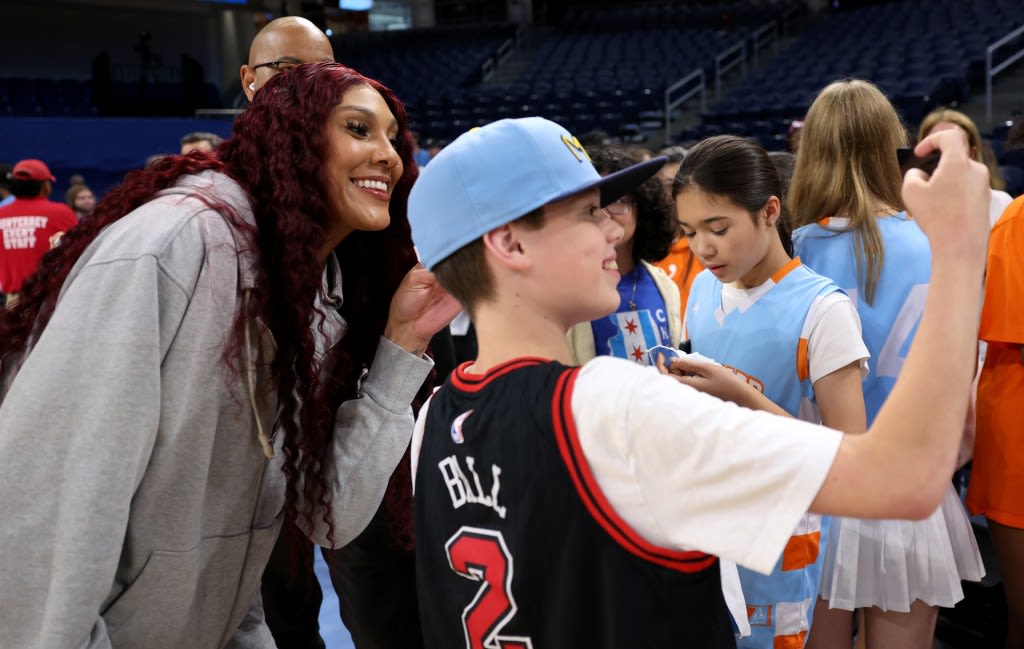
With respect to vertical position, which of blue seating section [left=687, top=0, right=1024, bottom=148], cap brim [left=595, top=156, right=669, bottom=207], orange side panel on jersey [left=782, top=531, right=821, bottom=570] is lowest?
orange side panel on jersey [left=782, top=531, right=821, bottom=570]

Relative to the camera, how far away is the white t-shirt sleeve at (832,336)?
6.36 ft

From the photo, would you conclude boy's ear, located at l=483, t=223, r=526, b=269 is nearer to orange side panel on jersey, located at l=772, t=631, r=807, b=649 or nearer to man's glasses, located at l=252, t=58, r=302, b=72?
orange side panel on jersey, located at l=772, t=631, r=807, b=649

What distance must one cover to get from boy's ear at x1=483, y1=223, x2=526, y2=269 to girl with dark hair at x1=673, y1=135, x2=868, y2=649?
1.02m

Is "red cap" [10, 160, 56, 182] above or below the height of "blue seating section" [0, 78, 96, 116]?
below

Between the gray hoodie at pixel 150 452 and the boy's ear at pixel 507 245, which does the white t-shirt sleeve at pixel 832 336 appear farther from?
the boy's ear at pixel 507 245

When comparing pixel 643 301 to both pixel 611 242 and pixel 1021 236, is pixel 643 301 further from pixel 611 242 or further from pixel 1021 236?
pixel 611 242

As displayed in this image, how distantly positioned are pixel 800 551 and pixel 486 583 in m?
1.04

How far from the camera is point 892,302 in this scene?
7.57 feet

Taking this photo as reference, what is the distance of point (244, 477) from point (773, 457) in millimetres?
920

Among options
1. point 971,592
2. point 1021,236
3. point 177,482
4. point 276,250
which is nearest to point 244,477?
point 177,482

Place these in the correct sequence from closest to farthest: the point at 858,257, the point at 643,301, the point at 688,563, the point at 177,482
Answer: the point at 688,563 → the point at 177,482 → the point at 858,257 → the point at 643,301

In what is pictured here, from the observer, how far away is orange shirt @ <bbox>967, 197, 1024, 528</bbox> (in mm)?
2195

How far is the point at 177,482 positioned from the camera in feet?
4.44

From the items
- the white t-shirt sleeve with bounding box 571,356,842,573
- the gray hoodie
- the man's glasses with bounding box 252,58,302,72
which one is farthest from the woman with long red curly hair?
the man's glasses with bounding box 252,58,302,72
